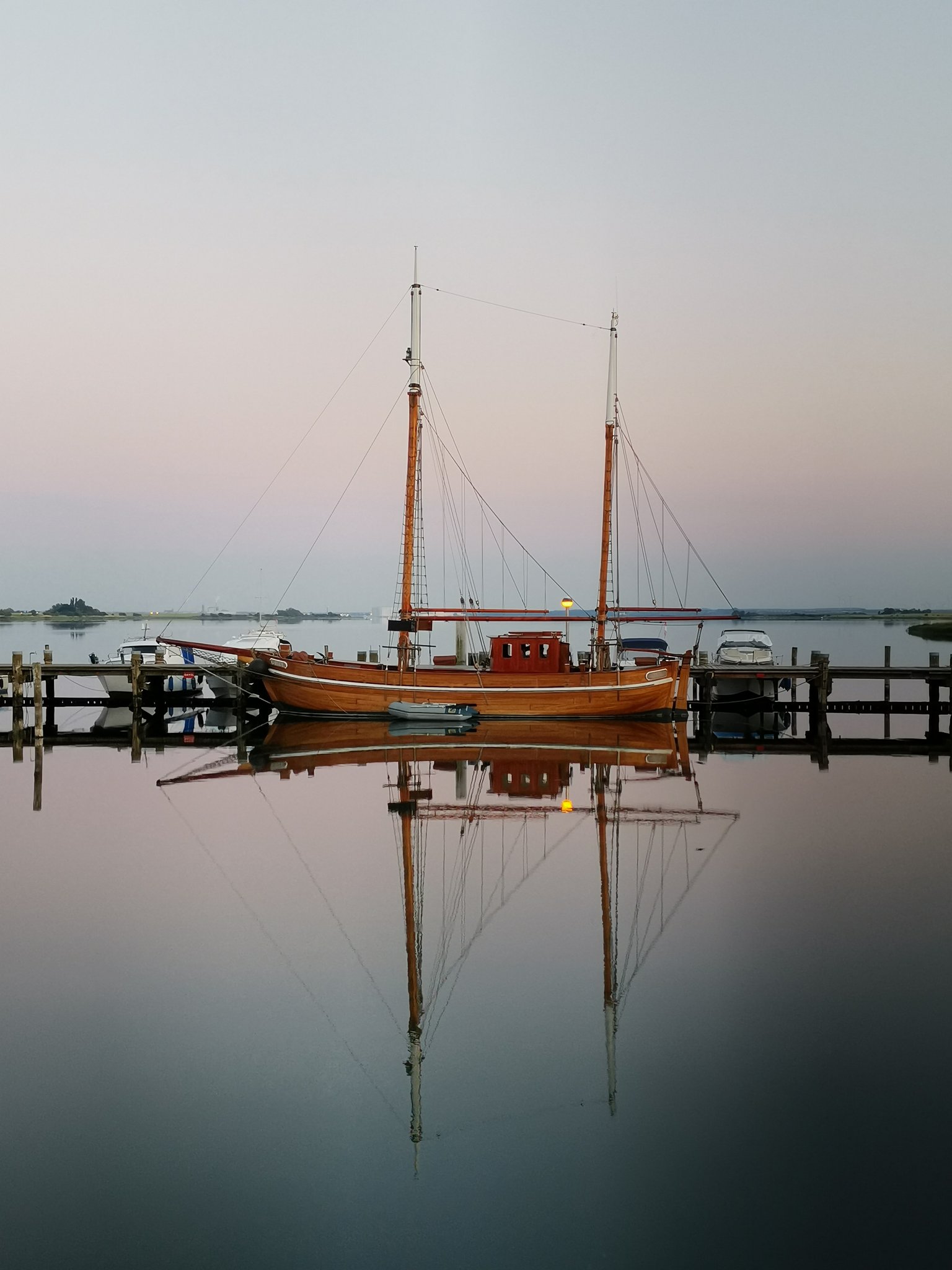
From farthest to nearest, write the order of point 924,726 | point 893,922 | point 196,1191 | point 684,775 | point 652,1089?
1. point 924,726
2. point 684,775
3. point 893,922
4. point 652,1089
5. point 196,1191

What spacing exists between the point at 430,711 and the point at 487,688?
2.17 metres

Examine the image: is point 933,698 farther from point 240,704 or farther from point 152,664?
point 152,664

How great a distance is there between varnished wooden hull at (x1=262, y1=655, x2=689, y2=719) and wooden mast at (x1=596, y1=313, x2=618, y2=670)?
1.82 m

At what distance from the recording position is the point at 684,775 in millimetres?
24922

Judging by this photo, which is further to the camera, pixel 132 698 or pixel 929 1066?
pixel 132 698

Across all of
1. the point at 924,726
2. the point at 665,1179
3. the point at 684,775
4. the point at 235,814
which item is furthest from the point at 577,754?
the point at 665,1179

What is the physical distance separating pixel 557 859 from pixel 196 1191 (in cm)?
1021

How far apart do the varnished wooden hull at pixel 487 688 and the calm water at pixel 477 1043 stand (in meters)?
14.3

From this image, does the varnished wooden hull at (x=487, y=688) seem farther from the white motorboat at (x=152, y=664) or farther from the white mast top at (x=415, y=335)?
the white mast top at (x=415, y=335)

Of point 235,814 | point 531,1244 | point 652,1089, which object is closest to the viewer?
point 531,1244

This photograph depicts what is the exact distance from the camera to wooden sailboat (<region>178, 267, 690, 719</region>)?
111 ft

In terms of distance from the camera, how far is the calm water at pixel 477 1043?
6.50 metres

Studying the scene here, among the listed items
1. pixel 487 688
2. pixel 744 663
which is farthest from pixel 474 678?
pixel 744 663

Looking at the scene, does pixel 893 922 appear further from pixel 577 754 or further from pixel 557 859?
pixel 577 754
